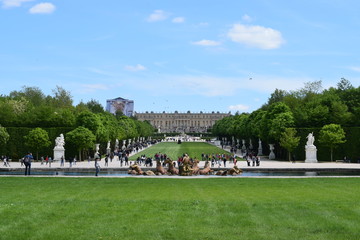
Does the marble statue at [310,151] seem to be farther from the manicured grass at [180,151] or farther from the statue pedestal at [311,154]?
the manicured grass at [180,151]

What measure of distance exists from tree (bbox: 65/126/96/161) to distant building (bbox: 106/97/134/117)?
11919 centimetres

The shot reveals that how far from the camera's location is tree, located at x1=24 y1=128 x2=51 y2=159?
160ft

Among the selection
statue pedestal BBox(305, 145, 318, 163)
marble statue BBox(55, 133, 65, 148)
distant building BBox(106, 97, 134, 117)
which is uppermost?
distant building BBox(106, 97, 134, 117)

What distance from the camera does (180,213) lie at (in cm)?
1333

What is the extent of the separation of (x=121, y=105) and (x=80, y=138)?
123 metres

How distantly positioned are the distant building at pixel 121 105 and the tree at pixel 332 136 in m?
125

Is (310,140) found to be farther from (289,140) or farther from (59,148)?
(59,148)

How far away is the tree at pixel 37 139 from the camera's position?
4891cm

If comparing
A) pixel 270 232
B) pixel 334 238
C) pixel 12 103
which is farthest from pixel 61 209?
pixel 12 103

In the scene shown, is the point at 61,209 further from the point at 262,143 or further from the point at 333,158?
the point at 262,143

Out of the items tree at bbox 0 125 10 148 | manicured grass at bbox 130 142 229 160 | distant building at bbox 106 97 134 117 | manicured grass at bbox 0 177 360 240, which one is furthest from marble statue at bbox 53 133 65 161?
distant building at bbox 106 97 134 117

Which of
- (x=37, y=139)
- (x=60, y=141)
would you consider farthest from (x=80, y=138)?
(x=37, y=139)

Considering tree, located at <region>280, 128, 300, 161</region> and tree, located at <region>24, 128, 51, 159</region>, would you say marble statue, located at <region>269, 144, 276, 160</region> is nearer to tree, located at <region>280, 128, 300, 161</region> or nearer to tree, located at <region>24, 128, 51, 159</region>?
tree, located at <region>280, 128, 300, 161</region>

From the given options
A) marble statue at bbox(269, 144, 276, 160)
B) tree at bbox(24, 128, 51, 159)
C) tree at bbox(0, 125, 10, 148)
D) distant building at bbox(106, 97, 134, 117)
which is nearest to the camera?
tree at bbox(0, 125, 10, 148)
